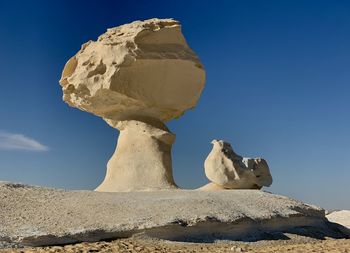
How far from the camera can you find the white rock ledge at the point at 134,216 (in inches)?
342

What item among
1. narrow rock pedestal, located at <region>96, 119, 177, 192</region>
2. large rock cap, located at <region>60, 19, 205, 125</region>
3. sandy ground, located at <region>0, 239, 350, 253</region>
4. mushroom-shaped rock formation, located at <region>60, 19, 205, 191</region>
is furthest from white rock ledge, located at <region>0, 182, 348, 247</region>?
large rock cap, located at <region>60, 19, 205, 125</region>

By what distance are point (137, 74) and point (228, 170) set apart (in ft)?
15.6

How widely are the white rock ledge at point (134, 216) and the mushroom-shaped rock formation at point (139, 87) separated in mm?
4151

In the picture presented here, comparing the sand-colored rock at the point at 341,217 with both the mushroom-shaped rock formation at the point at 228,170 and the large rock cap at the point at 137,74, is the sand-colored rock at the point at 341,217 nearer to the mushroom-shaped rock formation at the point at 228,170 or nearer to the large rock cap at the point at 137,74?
the mushroom-shaped rock formation at the point at 228,170

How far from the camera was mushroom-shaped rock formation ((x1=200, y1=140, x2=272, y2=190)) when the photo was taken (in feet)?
52.9

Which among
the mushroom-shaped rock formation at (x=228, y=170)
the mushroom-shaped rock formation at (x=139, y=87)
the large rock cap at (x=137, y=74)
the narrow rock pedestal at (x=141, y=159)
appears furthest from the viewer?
the large rock cap at (x=137, y=74)

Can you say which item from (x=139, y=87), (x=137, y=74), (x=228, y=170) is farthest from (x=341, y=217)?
(x=137, y=74)

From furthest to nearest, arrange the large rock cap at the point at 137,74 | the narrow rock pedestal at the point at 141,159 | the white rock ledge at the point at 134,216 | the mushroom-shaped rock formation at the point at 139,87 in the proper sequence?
the large rock cap at the point at 137,74 < the mushroom-shaped rock formation at the point at 139,87 < the narrow rock pedestal at the point at 141,159 < the white rock ledge at the point at 134,216

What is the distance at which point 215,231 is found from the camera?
33.4 ft

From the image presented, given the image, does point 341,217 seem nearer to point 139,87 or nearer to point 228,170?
point 228,170

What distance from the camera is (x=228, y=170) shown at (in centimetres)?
1614

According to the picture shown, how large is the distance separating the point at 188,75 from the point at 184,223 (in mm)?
9274

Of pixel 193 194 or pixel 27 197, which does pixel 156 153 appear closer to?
pixel 193 194

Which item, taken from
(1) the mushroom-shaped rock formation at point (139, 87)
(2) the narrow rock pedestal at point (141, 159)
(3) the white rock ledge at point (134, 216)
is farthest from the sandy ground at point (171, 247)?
(1) the mushroom-shaped rock formation at point (139, 87)
